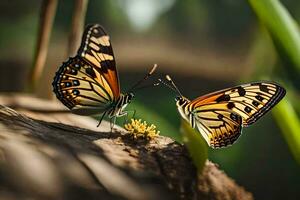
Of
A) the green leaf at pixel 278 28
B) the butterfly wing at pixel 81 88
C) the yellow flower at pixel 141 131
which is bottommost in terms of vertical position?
the yellow flower at pixel 141 131

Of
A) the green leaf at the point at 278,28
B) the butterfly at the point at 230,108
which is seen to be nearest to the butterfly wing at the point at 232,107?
the butterfly at the point at 230,108

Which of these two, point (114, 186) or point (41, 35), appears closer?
point (114, 186)

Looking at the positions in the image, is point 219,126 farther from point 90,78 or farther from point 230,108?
point 90,78

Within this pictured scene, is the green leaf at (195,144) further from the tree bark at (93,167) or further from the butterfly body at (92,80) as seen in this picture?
the butterfly body at (92,80)

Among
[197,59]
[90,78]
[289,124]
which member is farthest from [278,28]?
[197,59]

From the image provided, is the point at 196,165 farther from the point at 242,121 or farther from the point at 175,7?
the point at 175,7

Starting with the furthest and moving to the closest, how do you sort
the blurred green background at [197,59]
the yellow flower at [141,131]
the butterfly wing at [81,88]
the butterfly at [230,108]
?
the blurred green background at [197,59], the butterfly wing at [81,88], the butterfly at [230,108], the yellow flower at [141,131]

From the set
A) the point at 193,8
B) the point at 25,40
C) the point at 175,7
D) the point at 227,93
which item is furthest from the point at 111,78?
the point at 175,7
